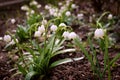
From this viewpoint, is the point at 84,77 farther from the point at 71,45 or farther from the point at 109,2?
the point at 109,2

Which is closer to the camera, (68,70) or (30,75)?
(30,75)

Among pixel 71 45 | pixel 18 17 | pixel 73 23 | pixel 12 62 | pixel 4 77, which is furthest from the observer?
pixel 18 17

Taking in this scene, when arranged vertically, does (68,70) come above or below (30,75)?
below

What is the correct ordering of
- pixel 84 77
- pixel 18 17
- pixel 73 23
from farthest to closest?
pixel 18 17 < pixel 73 23 < pixel 84 77

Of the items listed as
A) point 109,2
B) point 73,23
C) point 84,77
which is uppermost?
point 109,2

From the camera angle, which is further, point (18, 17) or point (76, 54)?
point (18, 17)

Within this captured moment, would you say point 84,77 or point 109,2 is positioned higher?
point 109,2

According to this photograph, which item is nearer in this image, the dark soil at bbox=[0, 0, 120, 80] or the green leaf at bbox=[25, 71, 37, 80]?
the green leaf at bbox=[25, 71, 37, 80]

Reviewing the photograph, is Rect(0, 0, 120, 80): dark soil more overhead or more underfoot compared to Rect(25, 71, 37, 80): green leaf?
more underfoot

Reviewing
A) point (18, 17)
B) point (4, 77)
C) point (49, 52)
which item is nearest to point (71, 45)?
point (49, 52)

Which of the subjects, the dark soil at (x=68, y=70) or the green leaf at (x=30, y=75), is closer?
the green leaf at (x=30, y=75)

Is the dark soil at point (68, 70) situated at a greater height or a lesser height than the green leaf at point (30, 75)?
lesser
